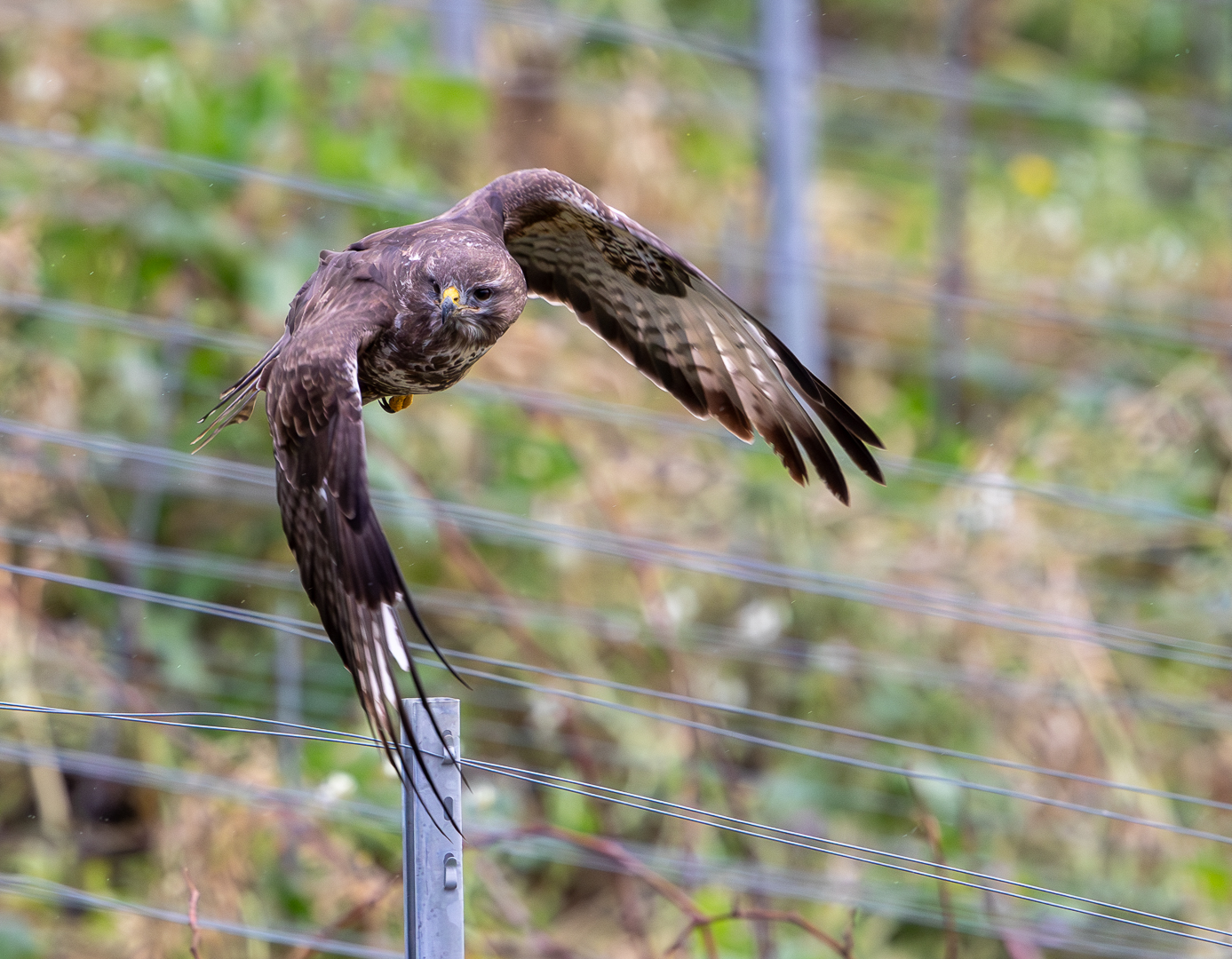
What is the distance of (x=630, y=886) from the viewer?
330 centimetres

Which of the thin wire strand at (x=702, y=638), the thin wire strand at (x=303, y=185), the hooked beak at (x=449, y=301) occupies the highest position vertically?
the thin wire strand at (x=303, y=185)

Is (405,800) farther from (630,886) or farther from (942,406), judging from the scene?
(942,406)

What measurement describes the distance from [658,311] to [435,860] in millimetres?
1427

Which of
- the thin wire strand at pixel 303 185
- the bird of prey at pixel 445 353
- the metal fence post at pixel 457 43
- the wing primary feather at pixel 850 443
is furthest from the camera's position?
the metal fence post at pixel 457 43

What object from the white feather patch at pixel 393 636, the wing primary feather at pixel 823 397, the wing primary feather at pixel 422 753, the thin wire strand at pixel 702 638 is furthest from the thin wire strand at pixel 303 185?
the wing primary feather at pixel 422 753

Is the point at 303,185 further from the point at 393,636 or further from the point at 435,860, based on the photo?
the point at 435,860

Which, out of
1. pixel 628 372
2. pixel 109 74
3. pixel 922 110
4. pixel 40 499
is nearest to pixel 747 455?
pixel 628 372

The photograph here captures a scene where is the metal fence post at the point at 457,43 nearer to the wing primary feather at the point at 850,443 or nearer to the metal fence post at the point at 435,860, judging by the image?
the wing primary feather at the point at 850,443

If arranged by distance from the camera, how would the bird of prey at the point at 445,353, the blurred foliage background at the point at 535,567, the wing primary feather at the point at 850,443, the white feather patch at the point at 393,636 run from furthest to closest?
1. the blurred foliage background at the point at 535,567
2. the wing primary feather at the point at 850,443
3. the bird of prey at the point at 445,353
4. the white feather patch at the point at 393,636

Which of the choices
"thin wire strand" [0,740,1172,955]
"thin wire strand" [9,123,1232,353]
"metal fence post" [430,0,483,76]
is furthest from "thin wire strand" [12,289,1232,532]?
"metal fence post" [430,0,483,76]

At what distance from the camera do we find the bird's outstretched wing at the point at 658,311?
2436 millimetres

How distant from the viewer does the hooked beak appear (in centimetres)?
221

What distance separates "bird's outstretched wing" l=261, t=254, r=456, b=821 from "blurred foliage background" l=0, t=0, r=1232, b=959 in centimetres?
121

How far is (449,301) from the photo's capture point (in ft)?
7.26
